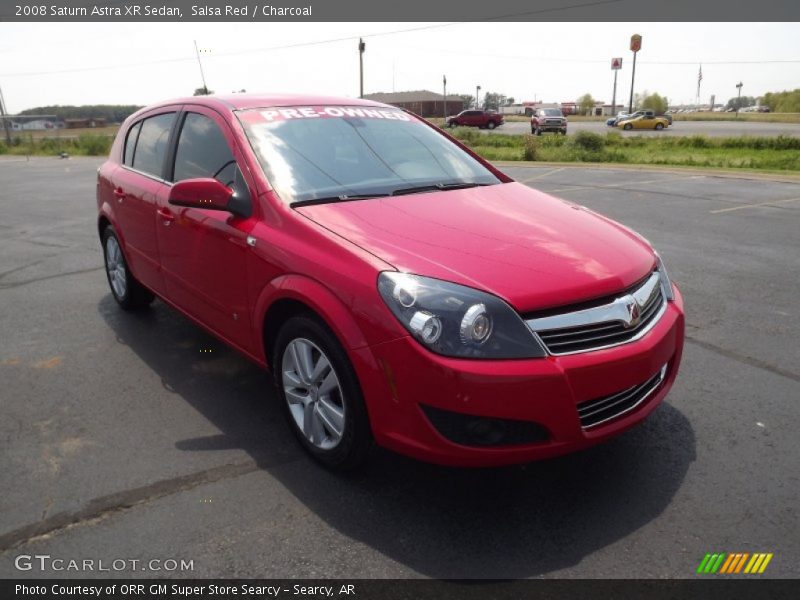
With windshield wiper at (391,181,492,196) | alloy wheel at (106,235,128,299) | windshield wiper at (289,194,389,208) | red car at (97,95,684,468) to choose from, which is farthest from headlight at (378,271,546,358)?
alloy wheel at (106,235,128,299)

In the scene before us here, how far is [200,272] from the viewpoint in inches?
148

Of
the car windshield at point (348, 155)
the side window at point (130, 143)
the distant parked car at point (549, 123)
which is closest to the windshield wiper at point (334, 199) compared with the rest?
the car windshield at point (348, 155)

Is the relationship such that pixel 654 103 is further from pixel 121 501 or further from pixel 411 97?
pixel 121 501

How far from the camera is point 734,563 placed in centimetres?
237

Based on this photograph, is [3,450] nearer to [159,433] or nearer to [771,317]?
[159,433]

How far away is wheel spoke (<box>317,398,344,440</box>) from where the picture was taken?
284cm

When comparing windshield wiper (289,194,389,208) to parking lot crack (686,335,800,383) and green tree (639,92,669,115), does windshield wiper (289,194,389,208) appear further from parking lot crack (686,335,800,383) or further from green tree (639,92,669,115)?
green tree (639,92,669,115)

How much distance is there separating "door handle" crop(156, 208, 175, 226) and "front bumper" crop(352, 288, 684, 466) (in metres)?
2.01

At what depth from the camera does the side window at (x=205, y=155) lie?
350cm

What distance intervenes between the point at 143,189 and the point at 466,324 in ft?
9.99

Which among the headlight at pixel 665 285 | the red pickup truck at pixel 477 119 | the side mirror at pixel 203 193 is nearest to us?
the headlight at pixel 665 285

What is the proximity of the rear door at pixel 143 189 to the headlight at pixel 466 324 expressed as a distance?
248 centimetres

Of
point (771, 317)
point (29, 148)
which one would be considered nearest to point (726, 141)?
point (771, 317)

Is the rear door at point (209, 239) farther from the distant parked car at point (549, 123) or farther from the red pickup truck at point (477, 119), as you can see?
the red pickup truck at point (477, 119)
